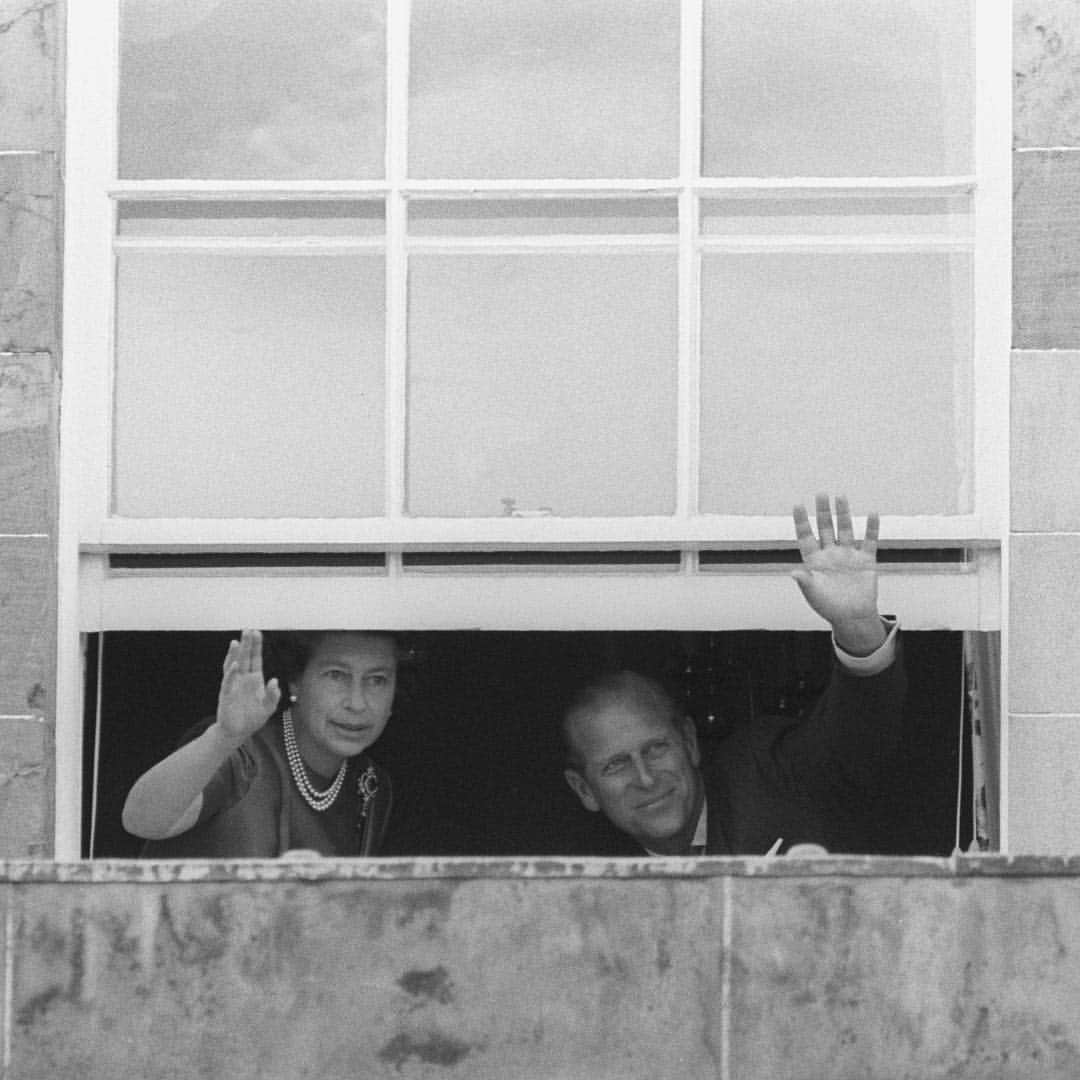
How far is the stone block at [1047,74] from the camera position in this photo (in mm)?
8492

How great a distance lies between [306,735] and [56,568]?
1.00 m

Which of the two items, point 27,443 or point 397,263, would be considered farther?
point 397,263

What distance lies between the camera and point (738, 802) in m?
8.69

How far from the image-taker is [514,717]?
8852 millimetres

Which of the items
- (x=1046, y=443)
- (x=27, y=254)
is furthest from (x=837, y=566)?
(x=27, y=254)

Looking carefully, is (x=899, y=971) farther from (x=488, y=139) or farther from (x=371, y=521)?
(x=488, y=139)

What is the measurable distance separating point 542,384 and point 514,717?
1.14m

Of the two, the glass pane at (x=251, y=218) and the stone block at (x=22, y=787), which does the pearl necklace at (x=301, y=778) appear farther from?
the glass pane at (x=251, y=218)

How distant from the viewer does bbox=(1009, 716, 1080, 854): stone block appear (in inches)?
329

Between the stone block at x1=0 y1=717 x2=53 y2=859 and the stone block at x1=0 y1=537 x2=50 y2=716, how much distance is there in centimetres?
7

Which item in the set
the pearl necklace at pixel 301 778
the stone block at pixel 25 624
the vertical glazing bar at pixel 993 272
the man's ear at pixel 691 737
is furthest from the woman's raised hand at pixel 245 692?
the vertical glazing bar at pixel 993 272

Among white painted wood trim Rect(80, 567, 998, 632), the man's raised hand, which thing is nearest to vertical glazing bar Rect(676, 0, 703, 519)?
white painted wood trim Rect(80, 567, 998, 632)

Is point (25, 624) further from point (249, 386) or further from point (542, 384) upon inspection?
point (542, 384)

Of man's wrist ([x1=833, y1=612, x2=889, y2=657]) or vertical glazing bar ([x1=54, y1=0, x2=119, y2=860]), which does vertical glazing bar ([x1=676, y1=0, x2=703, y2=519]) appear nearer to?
man's wrist ([x1=833, y1=612, x2=889, y2=657])
